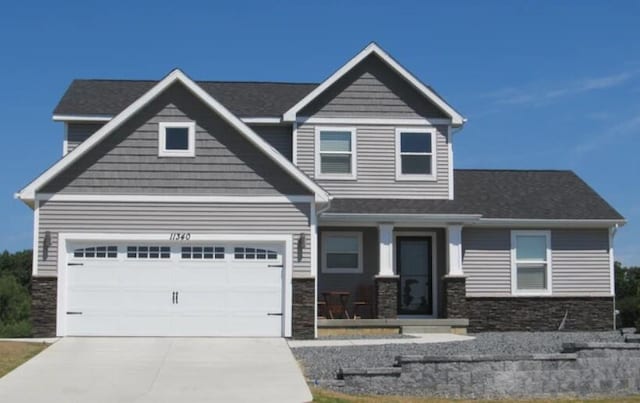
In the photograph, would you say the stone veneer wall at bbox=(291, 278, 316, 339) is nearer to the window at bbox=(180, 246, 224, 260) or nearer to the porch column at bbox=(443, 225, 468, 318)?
A: the window at bbox=(180, 246, 224, 260)

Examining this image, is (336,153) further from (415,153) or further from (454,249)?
(454,249)

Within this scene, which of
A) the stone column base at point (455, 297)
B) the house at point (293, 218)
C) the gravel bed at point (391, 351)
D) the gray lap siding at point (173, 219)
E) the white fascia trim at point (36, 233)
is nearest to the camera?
the gravel bed at point (391, 351)

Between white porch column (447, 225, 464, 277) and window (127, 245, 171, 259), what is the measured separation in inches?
289

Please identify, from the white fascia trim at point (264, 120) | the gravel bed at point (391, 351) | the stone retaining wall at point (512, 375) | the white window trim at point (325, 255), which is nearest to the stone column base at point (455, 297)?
the gravel bed at point (391, 351)

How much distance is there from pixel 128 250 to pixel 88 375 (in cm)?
581

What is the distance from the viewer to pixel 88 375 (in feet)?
56.3

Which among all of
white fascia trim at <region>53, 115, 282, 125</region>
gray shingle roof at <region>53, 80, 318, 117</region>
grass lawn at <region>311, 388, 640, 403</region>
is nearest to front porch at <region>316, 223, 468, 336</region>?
white fascia trim at <region>53, 115, 282, 125</region>

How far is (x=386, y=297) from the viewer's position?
25016mm

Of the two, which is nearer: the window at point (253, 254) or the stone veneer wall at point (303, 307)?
the stone veneer wall at point (303, 307)

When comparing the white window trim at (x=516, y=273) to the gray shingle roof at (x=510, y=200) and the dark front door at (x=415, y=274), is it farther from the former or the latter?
the dark front door at (x=415, y=274)

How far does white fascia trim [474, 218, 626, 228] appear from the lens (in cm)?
2670

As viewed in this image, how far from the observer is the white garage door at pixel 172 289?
22453 millimetres

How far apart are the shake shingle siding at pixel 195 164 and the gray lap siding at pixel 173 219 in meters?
0.35

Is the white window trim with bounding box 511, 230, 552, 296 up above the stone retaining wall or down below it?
above
